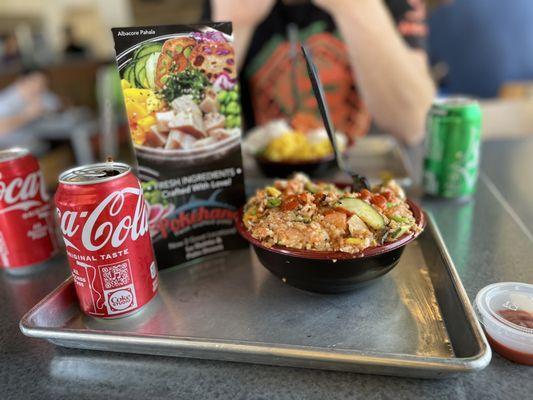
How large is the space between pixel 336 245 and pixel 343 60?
144cm

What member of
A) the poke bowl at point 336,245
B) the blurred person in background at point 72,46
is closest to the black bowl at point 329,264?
the poke bowl at point 336,245

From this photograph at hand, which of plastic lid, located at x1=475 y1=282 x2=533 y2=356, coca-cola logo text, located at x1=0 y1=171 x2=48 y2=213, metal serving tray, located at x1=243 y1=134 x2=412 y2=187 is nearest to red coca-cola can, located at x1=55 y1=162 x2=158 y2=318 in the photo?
coca-cola logo text, located at x1=0 y1=171 x2=48 y2=213

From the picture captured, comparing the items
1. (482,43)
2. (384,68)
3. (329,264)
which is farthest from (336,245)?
(482,43)

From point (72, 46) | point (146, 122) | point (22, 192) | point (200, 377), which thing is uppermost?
point (72, 46)

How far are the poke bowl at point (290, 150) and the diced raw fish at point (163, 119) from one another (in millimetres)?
482

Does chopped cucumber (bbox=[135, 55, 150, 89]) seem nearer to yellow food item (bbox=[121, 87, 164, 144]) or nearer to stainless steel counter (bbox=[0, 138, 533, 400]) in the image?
yellow food item (bbox=[121, 87, 164, 144])

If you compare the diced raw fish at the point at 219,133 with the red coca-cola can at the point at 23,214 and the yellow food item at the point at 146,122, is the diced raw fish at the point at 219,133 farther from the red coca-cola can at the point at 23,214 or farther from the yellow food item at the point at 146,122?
the red coca-cola can at the point at 23,214

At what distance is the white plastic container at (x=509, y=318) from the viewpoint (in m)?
0.56

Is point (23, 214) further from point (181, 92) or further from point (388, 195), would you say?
point (388, 195)

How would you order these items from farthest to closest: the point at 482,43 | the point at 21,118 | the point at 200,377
Answer: the point at 482,43, the point at 21,118, the point at 200,377

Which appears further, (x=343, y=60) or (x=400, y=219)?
(x=343, y=60)

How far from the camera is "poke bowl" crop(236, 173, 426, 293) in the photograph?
647 millimetres

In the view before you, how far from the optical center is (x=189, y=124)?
0.79 m

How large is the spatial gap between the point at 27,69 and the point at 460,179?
608 cm
